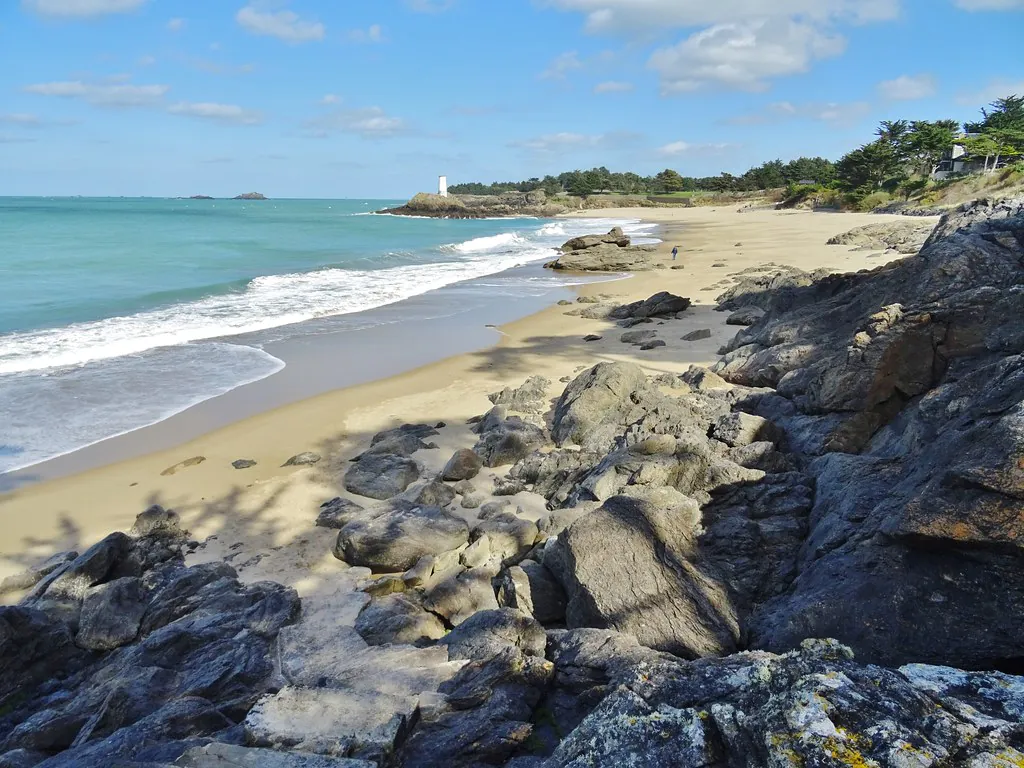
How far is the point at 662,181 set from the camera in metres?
120

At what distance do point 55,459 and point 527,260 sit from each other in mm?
27152

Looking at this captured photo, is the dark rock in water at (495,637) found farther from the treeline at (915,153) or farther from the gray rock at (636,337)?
the treeline at (915,153)

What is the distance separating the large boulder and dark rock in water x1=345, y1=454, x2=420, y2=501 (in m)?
3.20

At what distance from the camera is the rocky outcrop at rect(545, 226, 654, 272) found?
94.2ft

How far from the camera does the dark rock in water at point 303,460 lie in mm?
8531

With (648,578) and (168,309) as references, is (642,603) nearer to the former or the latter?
(648,578)

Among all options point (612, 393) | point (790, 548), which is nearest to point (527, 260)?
point (612, 393)

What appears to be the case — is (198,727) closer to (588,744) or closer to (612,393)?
(588,744)

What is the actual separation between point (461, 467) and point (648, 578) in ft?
12.5

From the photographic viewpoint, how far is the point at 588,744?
237 cm

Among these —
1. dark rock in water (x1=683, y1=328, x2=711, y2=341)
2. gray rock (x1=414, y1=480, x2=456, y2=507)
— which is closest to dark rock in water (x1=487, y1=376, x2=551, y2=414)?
gray rock (x1=414, y1=480, x2=456, y2=507)

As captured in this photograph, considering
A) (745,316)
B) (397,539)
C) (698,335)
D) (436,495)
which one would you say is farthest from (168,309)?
(397,539)

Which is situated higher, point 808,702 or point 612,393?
point 808,702

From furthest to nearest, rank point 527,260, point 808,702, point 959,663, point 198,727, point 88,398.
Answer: point 527,260
point 88,398
point 198,727
point 959,663
point 808,702
